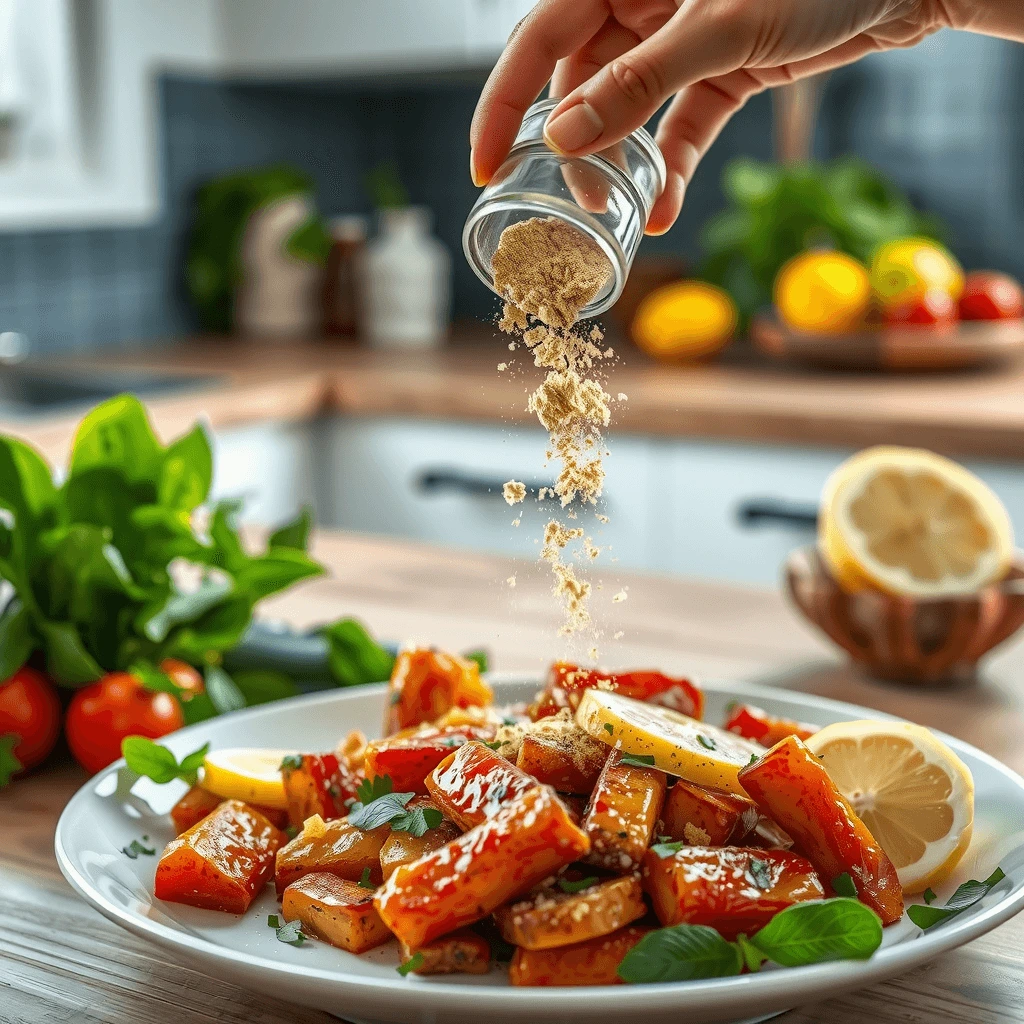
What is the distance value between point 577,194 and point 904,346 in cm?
196

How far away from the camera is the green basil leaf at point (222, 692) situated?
106cm

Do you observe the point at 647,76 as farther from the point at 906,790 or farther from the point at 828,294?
the point at 828,294

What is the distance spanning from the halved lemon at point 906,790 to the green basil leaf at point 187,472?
0.54m

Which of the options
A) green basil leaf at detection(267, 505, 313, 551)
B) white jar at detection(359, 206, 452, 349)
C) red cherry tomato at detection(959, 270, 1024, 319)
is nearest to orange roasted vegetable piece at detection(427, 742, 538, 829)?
green basil leaf at detection(267, 505, 313, 551)

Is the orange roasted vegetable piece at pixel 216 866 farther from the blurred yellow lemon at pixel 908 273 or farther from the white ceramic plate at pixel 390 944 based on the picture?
the blurred yellow lemon at pixel 908 273

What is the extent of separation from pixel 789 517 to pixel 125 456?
1.42m

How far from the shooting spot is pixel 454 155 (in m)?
3.75

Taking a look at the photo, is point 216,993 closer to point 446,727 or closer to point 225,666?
point 446,727

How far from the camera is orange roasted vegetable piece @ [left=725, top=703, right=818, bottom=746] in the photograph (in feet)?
3.02

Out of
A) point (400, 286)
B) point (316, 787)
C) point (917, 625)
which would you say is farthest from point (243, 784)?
point (400, 286)

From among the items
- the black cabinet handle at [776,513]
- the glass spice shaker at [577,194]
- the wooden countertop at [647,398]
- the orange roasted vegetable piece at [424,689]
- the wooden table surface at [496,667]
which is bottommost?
the black cabinet handle at [776,513]

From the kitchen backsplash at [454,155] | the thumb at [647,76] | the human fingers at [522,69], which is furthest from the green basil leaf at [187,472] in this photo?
the kitchen backsplash at [454,155]

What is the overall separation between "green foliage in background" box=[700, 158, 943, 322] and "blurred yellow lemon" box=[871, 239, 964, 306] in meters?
0.17

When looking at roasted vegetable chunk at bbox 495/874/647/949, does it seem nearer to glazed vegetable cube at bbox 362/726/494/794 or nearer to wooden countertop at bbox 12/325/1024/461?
glazed vegetable cube at bbox 362/726/494/794
